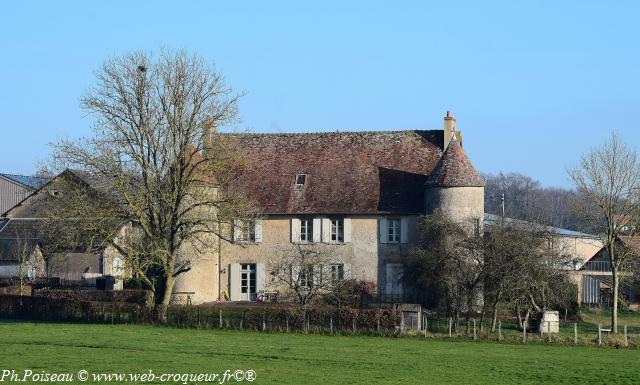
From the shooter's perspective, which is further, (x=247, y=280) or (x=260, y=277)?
(x=247, y=280)

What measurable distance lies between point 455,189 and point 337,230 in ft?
20.7

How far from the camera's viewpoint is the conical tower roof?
47719mm

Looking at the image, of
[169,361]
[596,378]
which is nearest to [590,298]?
[596,378]

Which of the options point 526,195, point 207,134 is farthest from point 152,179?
point 526,195

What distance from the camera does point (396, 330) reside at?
37312mm

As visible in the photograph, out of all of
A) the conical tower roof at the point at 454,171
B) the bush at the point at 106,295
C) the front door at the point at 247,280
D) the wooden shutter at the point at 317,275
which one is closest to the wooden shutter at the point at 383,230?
the conical tower roof at the point at 454,171

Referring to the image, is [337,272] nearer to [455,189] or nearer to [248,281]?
[248,281]

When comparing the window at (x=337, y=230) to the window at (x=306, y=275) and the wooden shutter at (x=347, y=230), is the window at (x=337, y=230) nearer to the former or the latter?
the wooden shutter at (x=347, y=230)

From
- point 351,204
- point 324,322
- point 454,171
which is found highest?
point 454,171

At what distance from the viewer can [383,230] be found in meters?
49.7

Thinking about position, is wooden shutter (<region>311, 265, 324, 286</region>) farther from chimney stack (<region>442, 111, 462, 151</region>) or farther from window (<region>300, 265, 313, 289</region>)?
chimney stack (<region>442, 111, 462, 151</region>)

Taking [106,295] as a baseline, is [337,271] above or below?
above

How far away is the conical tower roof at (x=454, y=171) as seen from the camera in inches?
1879

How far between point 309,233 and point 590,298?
17146 mm
